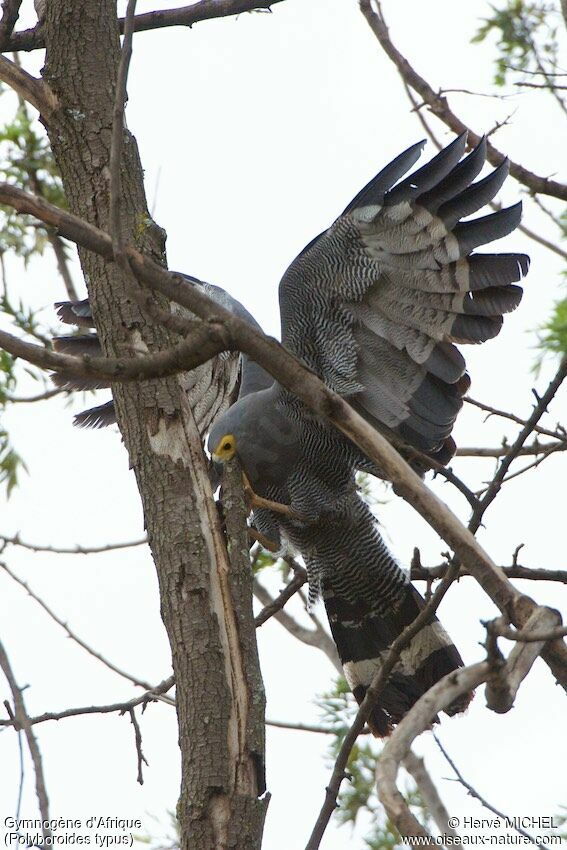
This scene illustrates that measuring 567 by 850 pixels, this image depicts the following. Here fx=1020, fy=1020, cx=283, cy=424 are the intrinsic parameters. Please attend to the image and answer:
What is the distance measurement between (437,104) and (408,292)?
3.47ft

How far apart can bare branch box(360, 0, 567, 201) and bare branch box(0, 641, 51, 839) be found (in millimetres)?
2910

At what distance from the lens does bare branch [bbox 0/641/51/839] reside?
1.78m

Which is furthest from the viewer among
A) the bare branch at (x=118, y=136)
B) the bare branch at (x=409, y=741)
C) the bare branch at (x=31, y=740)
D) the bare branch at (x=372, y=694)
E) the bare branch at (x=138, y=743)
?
the bare branch at (x=138, y=743)

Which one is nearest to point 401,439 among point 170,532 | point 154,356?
point 170,532

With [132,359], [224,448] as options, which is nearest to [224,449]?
[224,448]

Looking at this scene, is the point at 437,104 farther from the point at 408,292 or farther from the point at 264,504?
the point at 264,504

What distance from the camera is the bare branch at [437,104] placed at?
398 centimetres

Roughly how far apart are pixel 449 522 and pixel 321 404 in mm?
397

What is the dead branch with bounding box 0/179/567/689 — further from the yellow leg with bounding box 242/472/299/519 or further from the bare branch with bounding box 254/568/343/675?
the bare branch with bounding box 254/568/343/675

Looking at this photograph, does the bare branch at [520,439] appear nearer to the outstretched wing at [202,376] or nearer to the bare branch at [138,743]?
the bare branch at [138,743]

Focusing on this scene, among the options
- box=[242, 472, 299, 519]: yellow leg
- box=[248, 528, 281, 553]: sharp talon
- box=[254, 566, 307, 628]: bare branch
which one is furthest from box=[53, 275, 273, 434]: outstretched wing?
box=[254, 566, 307, 628]: bare branch

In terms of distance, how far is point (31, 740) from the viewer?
1.83m

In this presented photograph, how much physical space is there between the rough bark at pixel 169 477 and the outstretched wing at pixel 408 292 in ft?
2.70

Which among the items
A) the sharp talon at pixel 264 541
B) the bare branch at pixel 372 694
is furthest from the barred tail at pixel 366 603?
the bare branch at pixel 372 694
